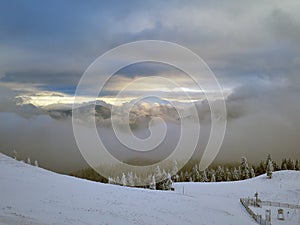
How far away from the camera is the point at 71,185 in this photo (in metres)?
38.1

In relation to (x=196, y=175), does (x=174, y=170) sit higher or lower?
higher

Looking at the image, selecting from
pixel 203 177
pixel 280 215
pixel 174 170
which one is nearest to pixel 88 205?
pixel 280 215

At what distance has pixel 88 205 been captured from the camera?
30.3m

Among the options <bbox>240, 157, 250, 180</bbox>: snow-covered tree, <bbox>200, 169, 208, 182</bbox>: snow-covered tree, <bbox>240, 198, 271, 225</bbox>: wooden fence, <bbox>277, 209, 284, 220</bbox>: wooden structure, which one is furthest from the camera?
<bbox>200, 169, 208, 182</bbox>: snow-covered tree

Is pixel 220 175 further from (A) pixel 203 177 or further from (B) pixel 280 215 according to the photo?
(B) pixel 280 215

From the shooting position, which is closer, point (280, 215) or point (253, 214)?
point (253, 214)

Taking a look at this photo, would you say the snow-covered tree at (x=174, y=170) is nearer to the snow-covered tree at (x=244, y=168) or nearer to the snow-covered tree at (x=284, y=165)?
the snow-covered tree at (x=244, y=168)

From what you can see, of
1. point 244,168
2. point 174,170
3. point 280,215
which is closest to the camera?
point 280,215

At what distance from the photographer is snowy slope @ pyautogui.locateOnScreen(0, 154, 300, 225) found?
25172mm

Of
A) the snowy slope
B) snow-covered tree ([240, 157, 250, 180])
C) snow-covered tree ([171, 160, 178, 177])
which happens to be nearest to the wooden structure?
the snowy slope

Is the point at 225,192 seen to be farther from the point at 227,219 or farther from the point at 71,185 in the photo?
the point at 71,185

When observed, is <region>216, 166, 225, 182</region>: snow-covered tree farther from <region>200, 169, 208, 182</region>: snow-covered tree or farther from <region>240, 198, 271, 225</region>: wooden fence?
<region>240, 198, 271, 225</region>: wooden fence

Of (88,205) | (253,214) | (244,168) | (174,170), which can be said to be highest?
(244,168)

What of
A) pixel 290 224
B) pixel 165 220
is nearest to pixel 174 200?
pixel 165 220
